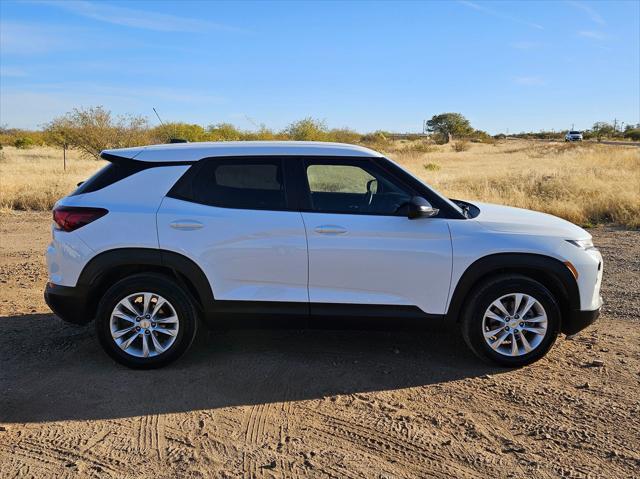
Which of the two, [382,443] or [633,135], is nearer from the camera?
[382,443]

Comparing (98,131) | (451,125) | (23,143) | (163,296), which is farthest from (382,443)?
(451,125)

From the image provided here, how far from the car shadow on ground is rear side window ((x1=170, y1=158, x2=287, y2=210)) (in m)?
1.32

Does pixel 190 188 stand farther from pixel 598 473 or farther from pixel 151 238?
pixel 598 473

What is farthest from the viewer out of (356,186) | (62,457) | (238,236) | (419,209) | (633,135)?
(633,135)

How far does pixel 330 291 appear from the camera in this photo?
4.32 m

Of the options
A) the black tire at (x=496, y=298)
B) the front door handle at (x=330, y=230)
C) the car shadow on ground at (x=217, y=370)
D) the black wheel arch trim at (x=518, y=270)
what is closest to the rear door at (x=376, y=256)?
the front door handle at (x=330, y=230)

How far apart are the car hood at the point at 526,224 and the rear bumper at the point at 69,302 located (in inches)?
127

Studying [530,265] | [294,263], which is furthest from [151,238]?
[530,265]

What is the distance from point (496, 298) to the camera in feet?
14.1

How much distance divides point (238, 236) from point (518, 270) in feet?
7.44

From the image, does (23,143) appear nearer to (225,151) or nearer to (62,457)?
(225,151)

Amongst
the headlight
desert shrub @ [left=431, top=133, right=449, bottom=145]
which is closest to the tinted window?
the headlight

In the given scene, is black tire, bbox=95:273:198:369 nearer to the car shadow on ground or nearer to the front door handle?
the car shadow on ground

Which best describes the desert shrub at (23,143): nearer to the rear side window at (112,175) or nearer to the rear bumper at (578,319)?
the rear side window at (112,175)
